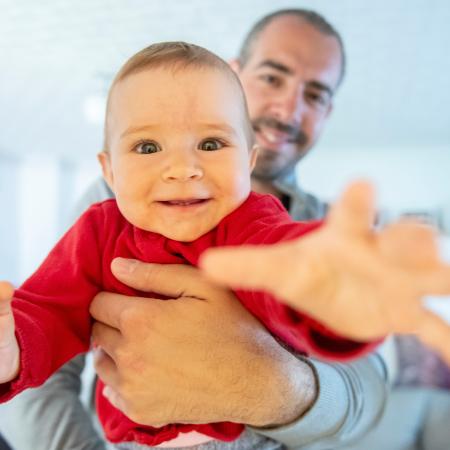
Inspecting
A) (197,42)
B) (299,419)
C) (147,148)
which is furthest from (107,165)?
(197,42)

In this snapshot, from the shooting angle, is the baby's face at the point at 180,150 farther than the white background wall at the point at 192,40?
No

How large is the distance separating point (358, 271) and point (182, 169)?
0.78 ft

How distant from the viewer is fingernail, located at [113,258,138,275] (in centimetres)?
49

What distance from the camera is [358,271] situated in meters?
0.23

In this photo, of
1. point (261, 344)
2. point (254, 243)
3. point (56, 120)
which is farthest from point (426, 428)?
point (56, 120)

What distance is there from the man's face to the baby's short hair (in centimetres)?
51

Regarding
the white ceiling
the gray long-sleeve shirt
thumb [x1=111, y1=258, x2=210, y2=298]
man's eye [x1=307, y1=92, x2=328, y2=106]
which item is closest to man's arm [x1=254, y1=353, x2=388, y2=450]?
the gray long-sleeve shirt

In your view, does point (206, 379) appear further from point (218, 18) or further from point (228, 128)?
point (218, 18)

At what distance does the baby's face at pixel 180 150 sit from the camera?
0.45 meters

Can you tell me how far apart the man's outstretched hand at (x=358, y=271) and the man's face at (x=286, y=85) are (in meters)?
0.76

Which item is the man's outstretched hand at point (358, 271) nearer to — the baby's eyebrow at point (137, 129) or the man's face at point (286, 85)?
the baby's eyebrow at point (137, 129)

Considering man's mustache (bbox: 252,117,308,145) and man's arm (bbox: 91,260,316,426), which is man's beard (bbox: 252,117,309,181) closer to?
man's mustache (bbox: 252,117,308,145)

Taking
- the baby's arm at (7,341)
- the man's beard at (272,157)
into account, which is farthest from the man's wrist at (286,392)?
the man's beard at (272,157)

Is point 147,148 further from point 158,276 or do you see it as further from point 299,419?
point 299,419
